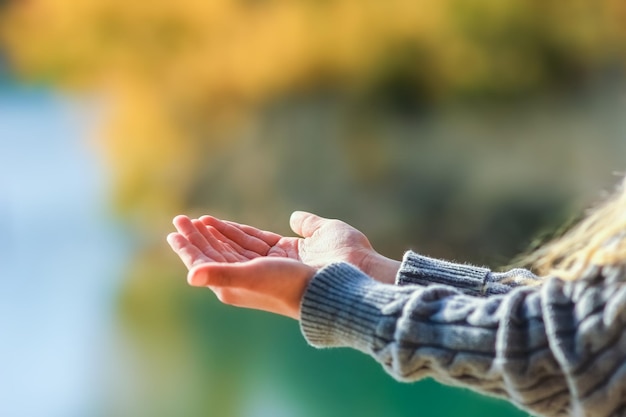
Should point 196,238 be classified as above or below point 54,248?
below

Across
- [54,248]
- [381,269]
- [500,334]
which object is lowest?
[500,334]

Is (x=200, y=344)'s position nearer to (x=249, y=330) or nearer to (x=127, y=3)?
(x=249, y=330)

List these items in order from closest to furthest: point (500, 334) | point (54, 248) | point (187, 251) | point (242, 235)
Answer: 1. point (500, 334)
2. point (187, 251)
3. point (242, 235)
4. point (54, 248)

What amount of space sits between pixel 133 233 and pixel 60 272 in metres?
0.13

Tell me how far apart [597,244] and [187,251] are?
31cm

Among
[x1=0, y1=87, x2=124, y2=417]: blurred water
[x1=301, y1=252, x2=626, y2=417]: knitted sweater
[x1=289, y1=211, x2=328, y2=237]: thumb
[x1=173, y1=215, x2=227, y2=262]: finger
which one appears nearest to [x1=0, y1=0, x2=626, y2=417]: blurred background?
[x1=0, y1=87, x2=124, y2=417]: blurred water

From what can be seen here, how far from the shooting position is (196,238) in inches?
24.5

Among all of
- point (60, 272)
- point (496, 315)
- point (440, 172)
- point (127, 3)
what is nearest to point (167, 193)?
point (60, 272)

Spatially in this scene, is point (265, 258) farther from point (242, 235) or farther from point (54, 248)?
point (54, 248)

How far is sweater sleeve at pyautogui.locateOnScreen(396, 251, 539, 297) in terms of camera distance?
619 millimetres

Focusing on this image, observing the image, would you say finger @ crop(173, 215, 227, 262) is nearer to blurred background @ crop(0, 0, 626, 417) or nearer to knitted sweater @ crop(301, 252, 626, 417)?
knitted sweater @ crop(301, 252, 626, 417)

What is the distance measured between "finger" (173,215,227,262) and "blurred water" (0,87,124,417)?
62cm

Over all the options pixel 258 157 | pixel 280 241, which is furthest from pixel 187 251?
pixel 258 157

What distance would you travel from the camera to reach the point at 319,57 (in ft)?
4.08
